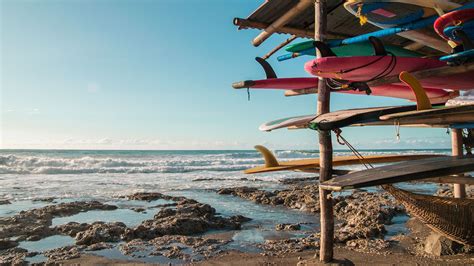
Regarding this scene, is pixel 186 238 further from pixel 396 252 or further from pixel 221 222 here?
pixel 396 252

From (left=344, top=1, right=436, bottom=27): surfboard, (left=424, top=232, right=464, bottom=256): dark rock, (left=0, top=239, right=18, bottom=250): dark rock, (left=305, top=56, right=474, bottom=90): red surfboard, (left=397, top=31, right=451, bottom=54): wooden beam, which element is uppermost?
(left=344, top=1, right=436, bottom=27): surfboard

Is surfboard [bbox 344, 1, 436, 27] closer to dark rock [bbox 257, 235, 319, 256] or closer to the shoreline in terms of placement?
the shoreline

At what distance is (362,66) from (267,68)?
172cm

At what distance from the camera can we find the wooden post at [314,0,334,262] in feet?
15.5

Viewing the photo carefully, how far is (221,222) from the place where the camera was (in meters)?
7.98

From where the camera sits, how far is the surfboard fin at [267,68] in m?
5.59

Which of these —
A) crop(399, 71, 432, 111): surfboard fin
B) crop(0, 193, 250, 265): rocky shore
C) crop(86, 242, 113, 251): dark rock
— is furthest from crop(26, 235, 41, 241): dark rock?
crop(399, 71, 432, 111): surfboard fin

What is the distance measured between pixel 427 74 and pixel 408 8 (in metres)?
0.96

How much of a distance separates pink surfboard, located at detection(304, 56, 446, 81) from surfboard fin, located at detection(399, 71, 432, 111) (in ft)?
2.23

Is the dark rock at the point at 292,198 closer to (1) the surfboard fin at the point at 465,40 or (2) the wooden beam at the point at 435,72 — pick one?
(2) the wooden beam at the point at 435,72

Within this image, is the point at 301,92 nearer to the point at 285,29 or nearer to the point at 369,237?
the point at 285,29

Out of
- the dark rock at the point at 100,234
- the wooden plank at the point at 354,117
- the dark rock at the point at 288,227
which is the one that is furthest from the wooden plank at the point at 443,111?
the dark rock at the point at 100,234

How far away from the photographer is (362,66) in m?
4.27

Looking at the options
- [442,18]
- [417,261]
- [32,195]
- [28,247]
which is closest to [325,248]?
[417,261]
